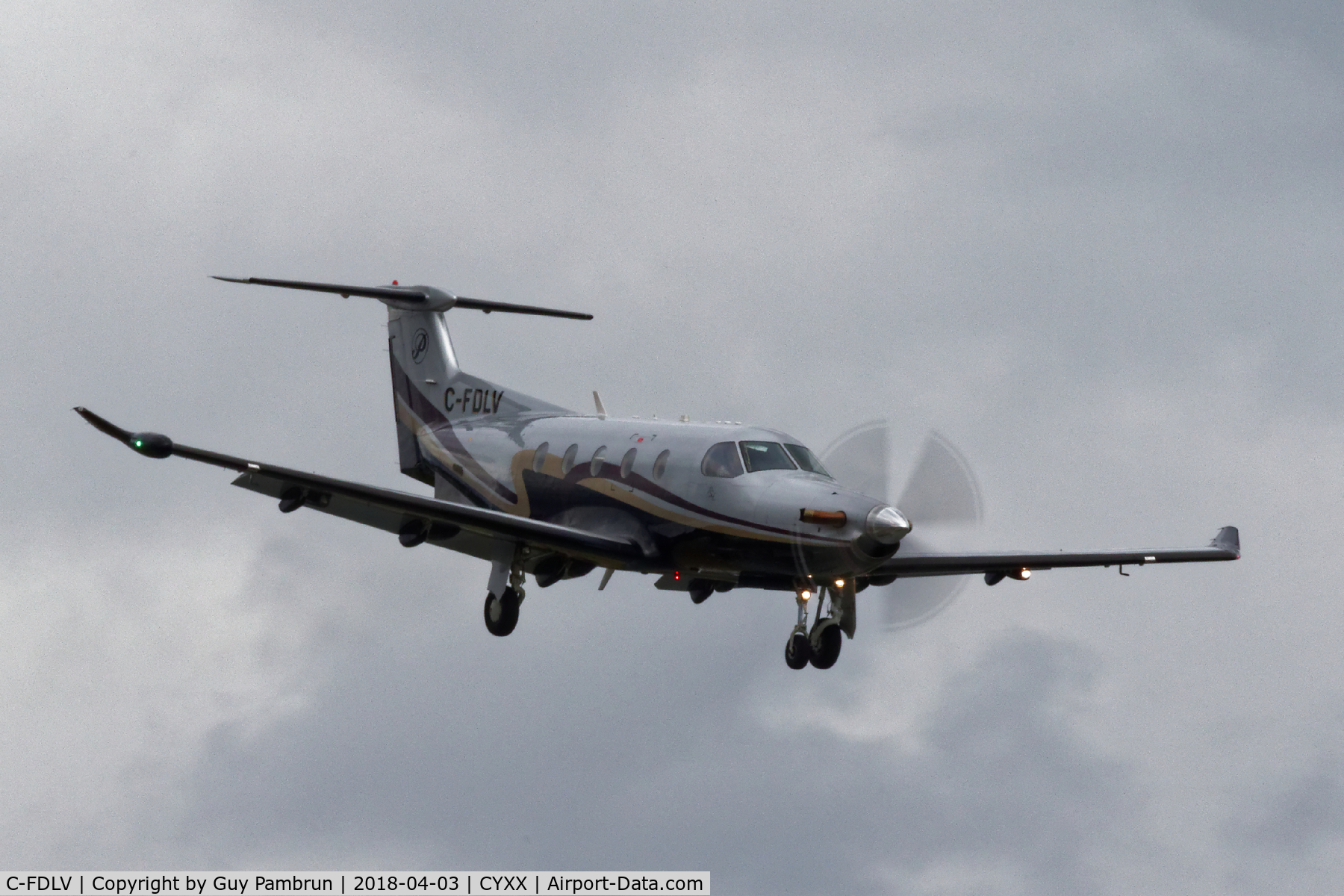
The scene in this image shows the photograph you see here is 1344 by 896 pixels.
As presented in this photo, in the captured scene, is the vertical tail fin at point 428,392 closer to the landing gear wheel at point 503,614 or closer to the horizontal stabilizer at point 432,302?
the horizontal stabilizer at point 432,302

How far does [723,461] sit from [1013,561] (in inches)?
241

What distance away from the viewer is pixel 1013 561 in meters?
30.1

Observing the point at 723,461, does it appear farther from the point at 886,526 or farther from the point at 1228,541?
the point at 1228,541

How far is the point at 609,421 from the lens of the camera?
102 ft

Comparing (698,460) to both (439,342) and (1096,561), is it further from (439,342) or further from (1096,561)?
(439,342)

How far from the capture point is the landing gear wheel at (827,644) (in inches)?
1115

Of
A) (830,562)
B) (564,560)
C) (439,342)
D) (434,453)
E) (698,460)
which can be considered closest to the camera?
(830,562)

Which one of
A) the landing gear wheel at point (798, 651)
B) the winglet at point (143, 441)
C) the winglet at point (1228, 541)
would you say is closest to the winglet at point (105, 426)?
the winglet at point (143, 441)

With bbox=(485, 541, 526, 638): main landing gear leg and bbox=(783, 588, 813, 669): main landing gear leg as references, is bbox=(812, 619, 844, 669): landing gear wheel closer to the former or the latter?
bbox=(783, 588, 813, 669): main landing gear leg

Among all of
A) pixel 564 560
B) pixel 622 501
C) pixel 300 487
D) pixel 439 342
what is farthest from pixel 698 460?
pixel 439 342

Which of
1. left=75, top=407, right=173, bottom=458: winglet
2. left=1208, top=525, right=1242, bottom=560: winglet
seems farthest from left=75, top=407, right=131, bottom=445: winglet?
left=1208, top=525, right=1242, bottom=560: winglet

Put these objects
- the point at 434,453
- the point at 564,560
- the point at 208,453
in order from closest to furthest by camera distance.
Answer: the point at 208,453, the point at 564,560, the point at 434,453

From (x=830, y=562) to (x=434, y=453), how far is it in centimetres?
1202

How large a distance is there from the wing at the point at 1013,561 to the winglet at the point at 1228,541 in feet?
0.47
